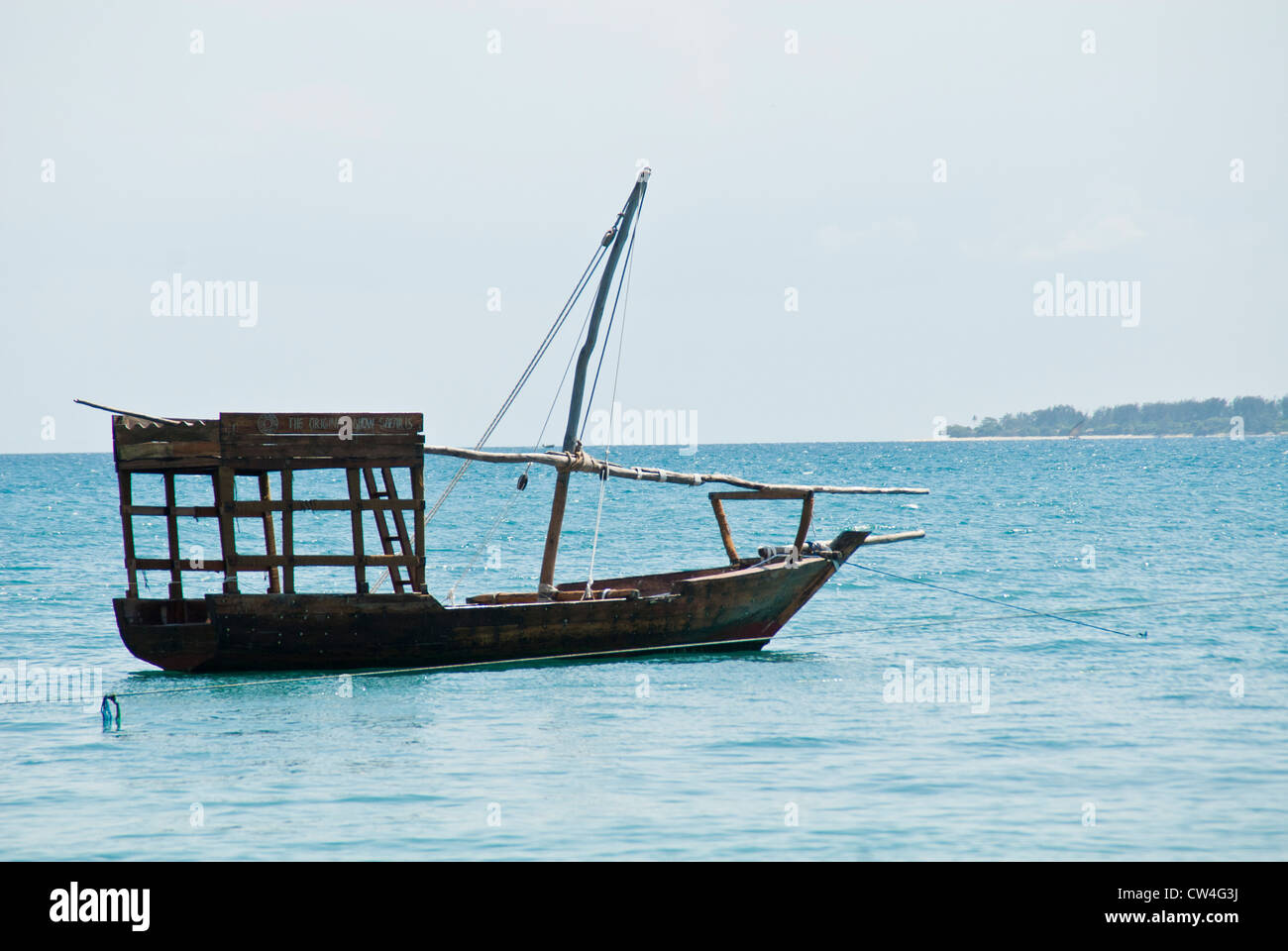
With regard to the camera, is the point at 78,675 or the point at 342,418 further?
the point at 78,675

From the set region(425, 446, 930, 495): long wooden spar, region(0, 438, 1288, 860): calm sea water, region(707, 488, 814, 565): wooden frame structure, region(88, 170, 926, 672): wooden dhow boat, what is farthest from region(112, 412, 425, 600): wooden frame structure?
region(707, 488, 814, 565): wooden frame structure

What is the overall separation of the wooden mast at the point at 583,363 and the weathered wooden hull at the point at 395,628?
0.80 metres

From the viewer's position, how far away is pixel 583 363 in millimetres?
22312

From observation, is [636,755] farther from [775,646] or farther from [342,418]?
[775,646]

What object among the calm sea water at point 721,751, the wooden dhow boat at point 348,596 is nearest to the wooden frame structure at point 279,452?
the wooden dhow boat at point 348,596

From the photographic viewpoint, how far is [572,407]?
22.4m

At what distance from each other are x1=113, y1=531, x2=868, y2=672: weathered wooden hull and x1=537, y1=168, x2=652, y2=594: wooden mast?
2.63ft

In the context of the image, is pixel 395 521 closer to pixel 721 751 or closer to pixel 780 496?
pixel 780 496

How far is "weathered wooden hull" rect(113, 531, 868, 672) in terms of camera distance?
64.5ft

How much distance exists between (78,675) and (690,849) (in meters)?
13.8

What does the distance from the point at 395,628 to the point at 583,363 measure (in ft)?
17.7

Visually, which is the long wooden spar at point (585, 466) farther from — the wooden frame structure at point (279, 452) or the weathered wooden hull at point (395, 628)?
the weathered wooden hull at point (395, 628)
